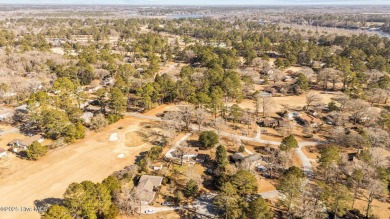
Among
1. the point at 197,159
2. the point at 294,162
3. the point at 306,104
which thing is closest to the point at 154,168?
the point at 197,159

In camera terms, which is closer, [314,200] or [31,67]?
[314,200]

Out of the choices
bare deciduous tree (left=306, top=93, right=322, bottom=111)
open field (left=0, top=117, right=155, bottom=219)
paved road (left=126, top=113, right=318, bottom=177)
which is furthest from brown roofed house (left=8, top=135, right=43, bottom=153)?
bare deciduous tree (left=306, top=93, right=322, bottom=111)

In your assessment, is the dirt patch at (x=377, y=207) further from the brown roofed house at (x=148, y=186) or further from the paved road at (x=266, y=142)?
the brown roofed house at (x=148, y=186)

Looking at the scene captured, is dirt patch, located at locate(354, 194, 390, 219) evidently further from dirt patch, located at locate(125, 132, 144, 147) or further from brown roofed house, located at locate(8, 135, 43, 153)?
brown roofed house, located at locate(8, 135, 43, 153)

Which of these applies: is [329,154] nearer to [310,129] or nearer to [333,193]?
[333,193]

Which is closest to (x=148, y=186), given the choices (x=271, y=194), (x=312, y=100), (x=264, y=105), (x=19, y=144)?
(x=271, y=194)
